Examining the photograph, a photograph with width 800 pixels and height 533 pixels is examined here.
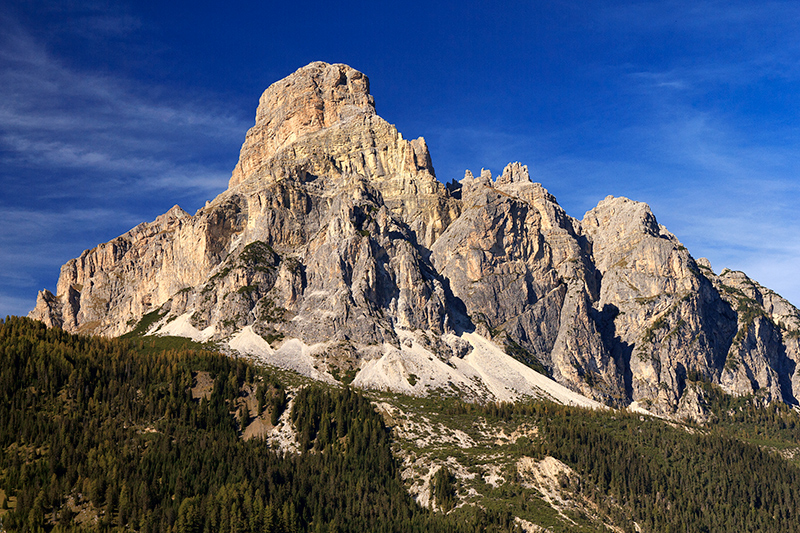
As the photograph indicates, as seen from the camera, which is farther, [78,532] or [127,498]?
[127,498]

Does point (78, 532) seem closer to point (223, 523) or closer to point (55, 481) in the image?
point (55, 481)

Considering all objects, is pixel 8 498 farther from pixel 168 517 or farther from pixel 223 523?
pixel 223 523

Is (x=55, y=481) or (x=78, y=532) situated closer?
(x=78, y=532)

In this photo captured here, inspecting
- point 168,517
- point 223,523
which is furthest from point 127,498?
point 223,523

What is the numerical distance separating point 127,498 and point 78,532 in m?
15.8

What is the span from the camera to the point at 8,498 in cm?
19400

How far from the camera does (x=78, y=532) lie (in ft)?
607

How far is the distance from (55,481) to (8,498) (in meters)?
10.5

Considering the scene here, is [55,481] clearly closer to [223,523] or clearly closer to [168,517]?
[168,517]

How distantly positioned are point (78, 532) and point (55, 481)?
19.2 metres

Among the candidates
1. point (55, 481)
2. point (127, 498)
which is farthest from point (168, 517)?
point (55, 481)

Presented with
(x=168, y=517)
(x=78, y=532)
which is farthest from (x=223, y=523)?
(x=78, y=532)

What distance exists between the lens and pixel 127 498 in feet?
652

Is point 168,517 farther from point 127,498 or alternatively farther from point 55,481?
point 55,481
